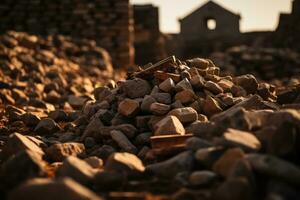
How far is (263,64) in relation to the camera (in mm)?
14250

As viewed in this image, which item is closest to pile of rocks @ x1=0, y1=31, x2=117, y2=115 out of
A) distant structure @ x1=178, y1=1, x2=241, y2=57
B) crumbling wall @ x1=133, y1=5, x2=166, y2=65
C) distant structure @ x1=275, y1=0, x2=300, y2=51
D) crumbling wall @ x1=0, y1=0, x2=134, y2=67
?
A: crumbling wall @ x1=0, y1=0, x2=134, y2=67

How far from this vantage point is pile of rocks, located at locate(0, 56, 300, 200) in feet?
6.97

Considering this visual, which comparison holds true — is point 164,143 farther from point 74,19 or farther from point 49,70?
point 74,19

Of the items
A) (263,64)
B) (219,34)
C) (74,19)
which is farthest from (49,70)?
(219,34)

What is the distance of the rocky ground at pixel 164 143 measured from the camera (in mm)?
2129

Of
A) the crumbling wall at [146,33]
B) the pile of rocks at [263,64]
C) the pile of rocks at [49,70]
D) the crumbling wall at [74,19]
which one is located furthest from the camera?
the crumbling wall at [146,33]

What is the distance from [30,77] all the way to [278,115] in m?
5.55

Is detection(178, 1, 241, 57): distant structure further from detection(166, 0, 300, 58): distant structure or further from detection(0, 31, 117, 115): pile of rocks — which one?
detection(0, 31, 117, 115): pile of rocks

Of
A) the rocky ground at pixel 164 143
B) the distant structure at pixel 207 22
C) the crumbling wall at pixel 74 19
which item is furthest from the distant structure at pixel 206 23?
the rocky ground at pixel 164 143

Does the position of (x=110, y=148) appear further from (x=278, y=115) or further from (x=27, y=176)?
(x=278, y=115)

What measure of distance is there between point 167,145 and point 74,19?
9145 millimetres

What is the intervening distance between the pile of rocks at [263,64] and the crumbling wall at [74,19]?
4.11m

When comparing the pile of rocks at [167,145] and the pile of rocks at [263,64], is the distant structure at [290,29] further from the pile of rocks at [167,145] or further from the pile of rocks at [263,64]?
the pile of rocks at [167,145]

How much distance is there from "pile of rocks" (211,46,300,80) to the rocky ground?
9594 mm
